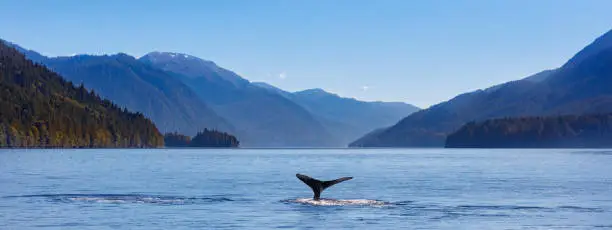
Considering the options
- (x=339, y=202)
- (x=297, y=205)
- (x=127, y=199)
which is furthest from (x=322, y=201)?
(x=127, y=199)

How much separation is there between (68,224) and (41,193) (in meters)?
28.7

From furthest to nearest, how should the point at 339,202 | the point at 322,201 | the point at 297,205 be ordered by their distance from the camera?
the point at 322,201 < the point at 339,202 < the point at 297,205

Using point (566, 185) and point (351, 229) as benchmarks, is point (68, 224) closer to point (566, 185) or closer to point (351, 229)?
point (351, 229)

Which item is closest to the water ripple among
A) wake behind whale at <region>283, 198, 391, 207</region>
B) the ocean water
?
Answer: the ocean water

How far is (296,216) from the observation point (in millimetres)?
64500

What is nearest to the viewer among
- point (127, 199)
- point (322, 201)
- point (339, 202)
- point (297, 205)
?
point (297, 205)

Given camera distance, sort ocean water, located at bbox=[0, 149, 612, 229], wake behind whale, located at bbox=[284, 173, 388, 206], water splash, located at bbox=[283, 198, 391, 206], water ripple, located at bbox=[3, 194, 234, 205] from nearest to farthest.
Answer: ocean water, located at bbox=[0, 149, 612, 229], wake behind whale, located at bbox=[284, 173, 388, 206], water splash, located at bbox=[283, 198, 391, 206], water ripple, located at bbox=[3, 194, 234, 205]

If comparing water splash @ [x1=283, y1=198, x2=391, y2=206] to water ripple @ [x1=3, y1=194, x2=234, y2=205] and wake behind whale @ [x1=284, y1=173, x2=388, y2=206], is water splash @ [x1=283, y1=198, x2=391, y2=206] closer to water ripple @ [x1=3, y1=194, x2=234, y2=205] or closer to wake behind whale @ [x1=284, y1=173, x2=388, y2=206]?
wake behind whale @ [x1=284, y1=173, x2=388, y2=206]

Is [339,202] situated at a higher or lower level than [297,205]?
higher

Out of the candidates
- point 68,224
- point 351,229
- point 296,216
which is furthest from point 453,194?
point 68,224

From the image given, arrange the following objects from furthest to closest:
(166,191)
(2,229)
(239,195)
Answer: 1. (166,191)
2. (239,195)
3. (2,229)

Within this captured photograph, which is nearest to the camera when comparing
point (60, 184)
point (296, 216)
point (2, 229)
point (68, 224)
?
point (2, 229)

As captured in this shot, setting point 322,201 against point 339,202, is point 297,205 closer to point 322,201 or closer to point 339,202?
point 322,201

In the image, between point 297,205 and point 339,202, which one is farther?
point 339,202
